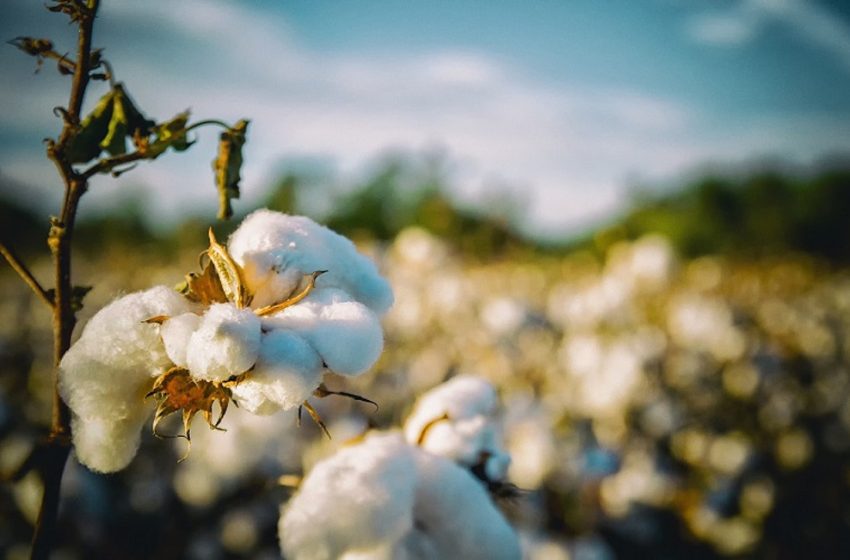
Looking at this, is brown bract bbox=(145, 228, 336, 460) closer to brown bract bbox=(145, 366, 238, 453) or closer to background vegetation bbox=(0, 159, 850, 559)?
brown bract bbox=(145, 366, 238, 453)

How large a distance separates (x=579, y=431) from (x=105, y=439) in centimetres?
245

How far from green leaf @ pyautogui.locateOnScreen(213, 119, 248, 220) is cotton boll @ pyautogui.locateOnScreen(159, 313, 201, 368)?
17cm

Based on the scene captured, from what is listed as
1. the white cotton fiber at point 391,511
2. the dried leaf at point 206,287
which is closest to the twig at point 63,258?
the dried leaf at point 206,287

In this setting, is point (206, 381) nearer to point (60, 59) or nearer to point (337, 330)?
point (337, 330)

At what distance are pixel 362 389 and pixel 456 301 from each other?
1781 mm

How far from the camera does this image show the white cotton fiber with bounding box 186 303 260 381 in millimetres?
424

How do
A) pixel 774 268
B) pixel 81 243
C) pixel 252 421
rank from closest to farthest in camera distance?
pixel 252 421
pixel 774 268
pixel 81 243

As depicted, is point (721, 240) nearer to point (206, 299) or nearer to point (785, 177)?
point (785, 177)

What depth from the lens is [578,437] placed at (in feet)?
8.30

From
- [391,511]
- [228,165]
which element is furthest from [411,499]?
[228,165]

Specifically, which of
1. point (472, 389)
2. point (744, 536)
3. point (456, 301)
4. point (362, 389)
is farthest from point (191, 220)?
point (472, 389)

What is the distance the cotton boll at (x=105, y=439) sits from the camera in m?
0.53

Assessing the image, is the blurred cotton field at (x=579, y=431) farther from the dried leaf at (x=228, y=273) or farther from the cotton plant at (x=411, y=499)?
the dried leaf at (x=228, y=273)

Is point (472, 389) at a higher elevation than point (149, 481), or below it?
higher
